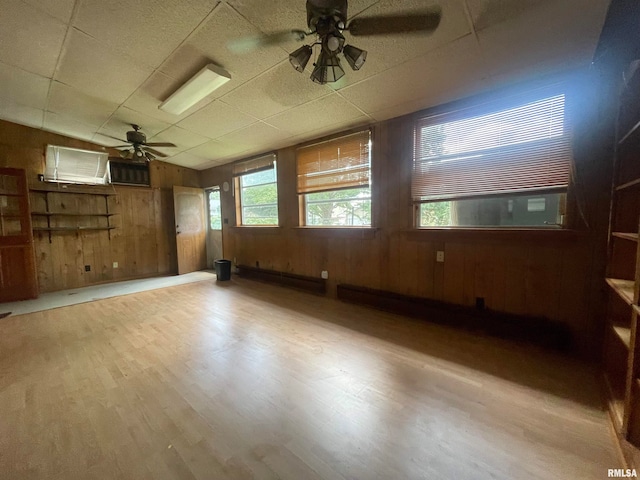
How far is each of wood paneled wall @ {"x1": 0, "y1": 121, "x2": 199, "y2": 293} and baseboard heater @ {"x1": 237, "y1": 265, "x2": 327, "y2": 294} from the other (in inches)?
82.7

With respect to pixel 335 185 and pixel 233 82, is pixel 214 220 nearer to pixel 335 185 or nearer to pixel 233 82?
pixel 335 185

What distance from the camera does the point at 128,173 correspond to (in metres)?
5.21

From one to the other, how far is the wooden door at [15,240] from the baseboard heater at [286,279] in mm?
3259

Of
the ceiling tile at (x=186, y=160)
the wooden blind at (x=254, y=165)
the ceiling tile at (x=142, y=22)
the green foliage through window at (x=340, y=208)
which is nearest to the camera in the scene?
the ceiling tile at (x=142, y=22)

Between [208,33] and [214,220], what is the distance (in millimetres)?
4899

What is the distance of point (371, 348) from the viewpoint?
7.43 feet

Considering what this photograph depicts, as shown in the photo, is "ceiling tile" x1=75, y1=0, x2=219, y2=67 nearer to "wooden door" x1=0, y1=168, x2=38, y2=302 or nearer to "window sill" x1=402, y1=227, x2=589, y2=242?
"window sill" x1=402, y1=227, x2=589, y2=242

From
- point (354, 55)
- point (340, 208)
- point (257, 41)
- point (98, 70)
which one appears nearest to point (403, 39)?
point (354, 55)

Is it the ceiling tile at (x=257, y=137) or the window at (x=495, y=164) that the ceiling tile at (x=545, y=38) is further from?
the ceiling tile at (x=257, y=137)

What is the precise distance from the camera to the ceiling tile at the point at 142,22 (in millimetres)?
1690

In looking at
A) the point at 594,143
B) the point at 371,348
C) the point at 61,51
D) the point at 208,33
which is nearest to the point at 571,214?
the point at 594,143

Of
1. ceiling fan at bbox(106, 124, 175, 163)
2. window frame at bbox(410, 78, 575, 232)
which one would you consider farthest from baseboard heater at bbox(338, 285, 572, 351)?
ceiling fan at bbox(106, 124, 175, 163)

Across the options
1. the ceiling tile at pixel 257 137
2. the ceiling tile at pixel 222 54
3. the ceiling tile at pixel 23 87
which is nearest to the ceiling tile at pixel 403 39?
the ceiling tile at pixel 222 54

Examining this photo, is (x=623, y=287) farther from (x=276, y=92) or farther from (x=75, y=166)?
(x=75, y=166)
